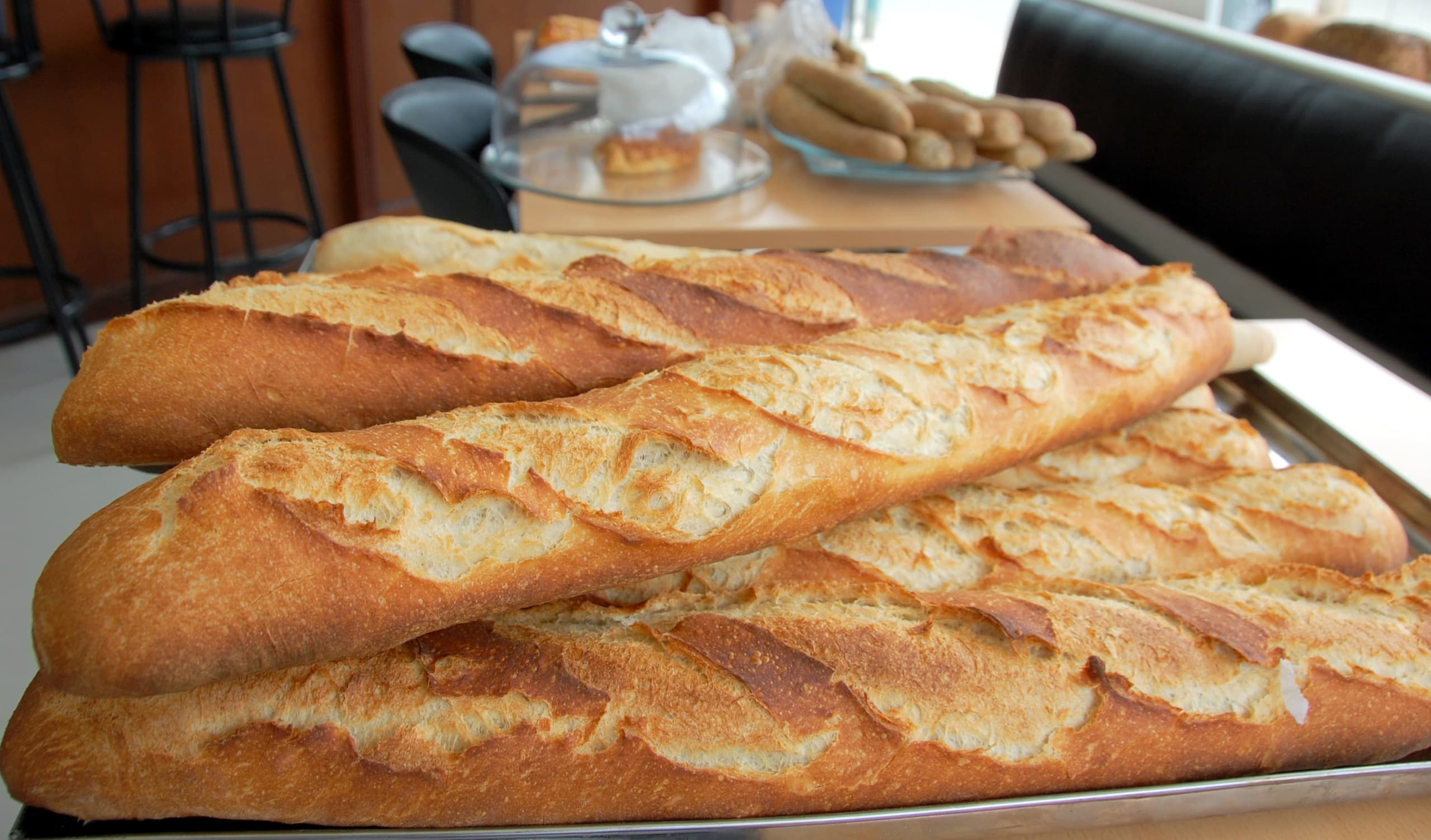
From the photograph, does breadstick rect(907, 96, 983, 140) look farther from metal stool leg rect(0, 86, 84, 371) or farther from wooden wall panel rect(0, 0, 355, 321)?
wooden wall panel rect(0, 0, 355, 321)

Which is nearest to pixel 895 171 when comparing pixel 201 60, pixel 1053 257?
pixel 1053 257

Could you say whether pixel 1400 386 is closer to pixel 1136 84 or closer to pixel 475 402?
pixel 475 402

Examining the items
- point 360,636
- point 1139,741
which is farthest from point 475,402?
point 1139,741

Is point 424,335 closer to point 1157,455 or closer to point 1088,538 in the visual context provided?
point 1088,538

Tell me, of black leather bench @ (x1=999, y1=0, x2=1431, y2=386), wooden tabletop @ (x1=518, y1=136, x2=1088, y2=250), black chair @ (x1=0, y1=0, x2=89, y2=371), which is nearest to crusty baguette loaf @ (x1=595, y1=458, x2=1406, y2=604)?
wooden tabletop @ (x1=518, y1=136, x2=1088, y2=250)

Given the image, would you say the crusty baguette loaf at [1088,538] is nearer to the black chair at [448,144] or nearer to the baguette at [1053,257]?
the baguette at [1053,257]

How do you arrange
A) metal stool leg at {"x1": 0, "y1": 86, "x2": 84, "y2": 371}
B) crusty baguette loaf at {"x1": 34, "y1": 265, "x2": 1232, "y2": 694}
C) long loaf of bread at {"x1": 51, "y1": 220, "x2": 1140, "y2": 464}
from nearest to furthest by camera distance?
crusty baguette loaf at {"x1": 34, "y1": 265, "x2": 1232, "y2": 694} → long loaf of bread at {"x1": 51, "y1": 220, "x2": 1140, "y2": 464} → metal stool leg at {"x1": 0, "y1": 86, "x2": 84, "y2": 371}

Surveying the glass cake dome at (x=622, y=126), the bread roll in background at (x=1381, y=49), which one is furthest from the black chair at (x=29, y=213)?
the bread roll in background at (x=1381, y=49)
